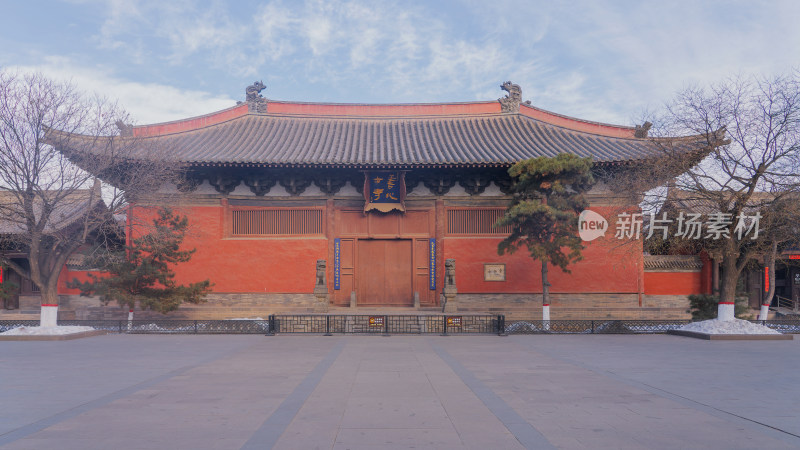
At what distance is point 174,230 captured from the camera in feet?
45.2

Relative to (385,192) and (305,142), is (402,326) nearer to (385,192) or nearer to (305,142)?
(385,192)

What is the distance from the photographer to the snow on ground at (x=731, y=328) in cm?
1176

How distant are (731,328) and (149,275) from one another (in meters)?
14.8

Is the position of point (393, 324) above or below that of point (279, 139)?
below

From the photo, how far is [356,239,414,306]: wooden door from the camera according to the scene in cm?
1656

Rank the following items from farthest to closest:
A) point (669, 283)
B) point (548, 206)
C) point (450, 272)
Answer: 1. point (669, 283)
2. point (450, 272)
3. point (548, 206)

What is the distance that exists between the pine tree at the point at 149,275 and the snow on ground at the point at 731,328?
13.0 meters

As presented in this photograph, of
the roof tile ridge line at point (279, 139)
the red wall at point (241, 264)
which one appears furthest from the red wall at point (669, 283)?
the roof tile ridge line at point (279, 139)

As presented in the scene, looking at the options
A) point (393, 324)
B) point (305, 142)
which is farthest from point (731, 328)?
point (305, 142)

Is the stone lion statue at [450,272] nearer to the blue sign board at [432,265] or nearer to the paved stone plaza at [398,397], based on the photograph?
the blue sign board at [432,265]

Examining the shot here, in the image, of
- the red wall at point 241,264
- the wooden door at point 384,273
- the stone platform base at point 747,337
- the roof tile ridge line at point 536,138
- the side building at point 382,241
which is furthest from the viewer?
the roof tile ridge line at point 536,138

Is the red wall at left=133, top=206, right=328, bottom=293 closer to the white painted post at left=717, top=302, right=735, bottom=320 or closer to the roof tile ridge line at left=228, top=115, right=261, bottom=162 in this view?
the roof tile ridge line at left=228, top=115, right=261, bottom=162

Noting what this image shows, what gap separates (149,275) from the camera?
533 inches

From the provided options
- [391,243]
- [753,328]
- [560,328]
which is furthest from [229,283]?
[753,328]
